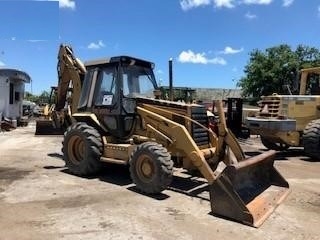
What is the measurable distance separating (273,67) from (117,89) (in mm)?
30517

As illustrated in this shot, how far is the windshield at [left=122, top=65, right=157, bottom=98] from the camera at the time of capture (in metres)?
9.17

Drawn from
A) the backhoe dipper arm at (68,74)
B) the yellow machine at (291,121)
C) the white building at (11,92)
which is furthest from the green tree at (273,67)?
the backhoe dipper arm at (68,74)

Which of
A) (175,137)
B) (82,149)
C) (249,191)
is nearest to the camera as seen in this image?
(249,191)

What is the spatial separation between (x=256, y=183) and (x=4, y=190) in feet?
13.9

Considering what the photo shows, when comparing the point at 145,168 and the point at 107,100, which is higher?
the point at 107,100

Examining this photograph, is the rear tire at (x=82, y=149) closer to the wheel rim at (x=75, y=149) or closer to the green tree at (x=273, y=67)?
the wheel rim at (x=75, y=149)

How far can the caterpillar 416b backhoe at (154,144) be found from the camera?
7.04 meters

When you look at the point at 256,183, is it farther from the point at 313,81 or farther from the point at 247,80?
the point at 247,80

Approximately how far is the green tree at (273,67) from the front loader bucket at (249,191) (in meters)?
29.6

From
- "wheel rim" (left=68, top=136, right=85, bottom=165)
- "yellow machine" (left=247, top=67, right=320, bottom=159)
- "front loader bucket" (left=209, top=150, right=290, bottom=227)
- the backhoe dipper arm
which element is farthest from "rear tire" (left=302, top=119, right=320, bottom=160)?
"wheel rim" (left=68, top=136, right=85, bottom=165)

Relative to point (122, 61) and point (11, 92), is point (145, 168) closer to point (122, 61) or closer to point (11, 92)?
point (122, 61)

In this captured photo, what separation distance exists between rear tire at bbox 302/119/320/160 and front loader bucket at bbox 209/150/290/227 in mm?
4587

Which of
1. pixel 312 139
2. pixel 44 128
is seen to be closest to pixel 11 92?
pixel 44 128

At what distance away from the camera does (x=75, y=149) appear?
9609 mm
